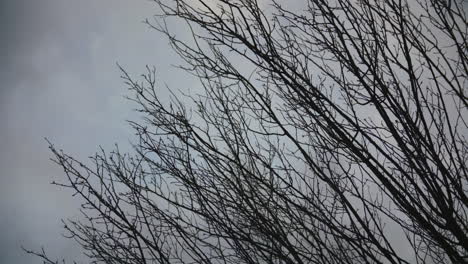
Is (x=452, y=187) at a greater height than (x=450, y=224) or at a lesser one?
greater

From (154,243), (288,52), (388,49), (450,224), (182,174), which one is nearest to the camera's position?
(450,224)

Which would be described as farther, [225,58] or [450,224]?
[225,58]

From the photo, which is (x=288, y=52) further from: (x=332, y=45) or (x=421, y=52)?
(x=421, y=52)

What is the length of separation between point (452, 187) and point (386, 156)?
0.47 meters

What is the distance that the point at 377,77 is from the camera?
195 centimetres

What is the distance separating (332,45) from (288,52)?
31 cm

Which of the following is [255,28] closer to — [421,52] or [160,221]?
[421,52]

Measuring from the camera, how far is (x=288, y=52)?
239 cm

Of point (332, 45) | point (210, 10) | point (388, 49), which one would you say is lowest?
point (388, 49)

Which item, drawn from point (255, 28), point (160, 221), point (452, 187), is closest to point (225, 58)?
point (255, 28)

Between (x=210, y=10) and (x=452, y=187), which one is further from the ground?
(x=210, y=10)

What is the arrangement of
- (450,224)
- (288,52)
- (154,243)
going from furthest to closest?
(288,52) < (154,243) < (450,224)

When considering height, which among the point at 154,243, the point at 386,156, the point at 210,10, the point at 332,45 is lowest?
the point at 154,243

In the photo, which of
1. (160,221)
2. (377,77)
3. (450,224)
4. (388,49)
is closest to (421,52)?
(388,49)
